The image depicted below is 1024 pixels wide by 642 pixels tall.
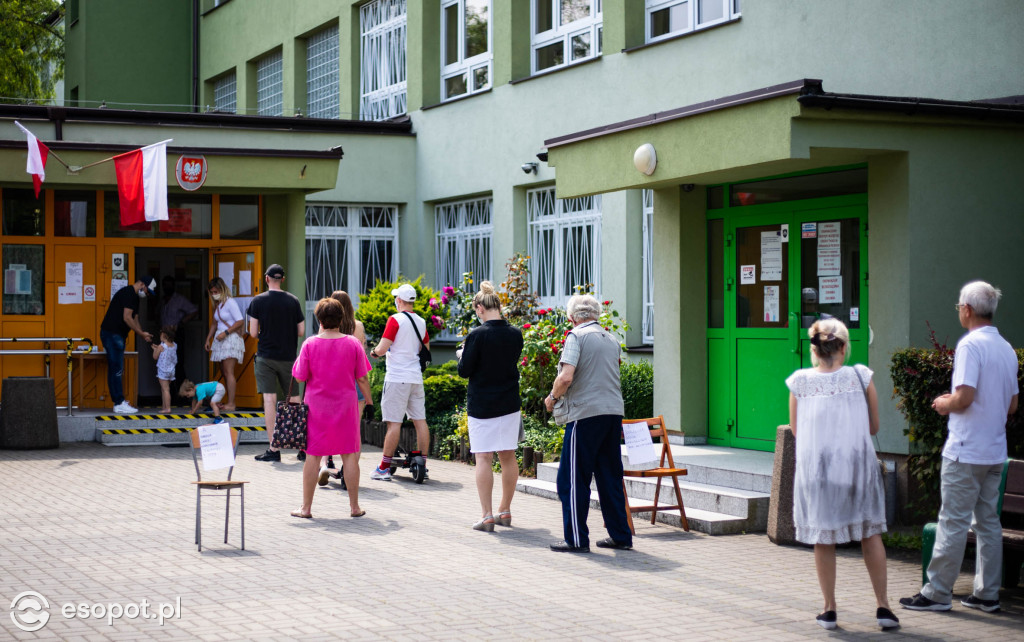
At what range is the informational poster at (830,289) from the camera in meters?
10.7

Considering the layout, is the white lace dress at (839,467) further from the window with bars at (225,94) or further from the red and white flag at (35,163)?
the window with bars at (225,94)

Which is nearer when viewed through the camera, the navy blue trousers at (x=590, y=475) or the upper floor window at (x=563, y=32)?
the navy blue trousers at (x=590, y=475)

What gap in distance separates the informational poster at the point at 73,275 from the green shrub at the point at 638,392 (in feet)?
26.3

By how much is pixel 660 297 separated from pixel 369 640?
279 inches

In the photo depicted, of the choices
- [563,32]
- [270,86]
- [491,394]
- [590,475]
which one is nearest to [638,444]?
[590,475]

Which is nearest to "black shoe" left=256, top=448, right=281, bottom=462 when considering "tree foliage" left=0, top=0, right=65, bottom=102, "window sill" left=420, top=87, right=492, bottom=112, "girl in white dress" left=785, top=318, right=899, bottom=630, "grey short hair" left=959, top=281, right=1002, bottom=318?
"window sill" left=420, top=87, right=492, bottom=112

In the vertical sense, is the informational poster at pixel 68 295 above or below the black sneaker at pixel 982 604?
above

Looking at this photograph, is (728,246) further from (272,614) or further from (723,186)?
(272,614)

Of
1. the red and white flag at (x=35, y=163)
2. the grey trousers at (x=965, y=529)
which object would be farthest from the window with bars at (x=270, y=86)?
the grey trousers at (x=965, y=529)

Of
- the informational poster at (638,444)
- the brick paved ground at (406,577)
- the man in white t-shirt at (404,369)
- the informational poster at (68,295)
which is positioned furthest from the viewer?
the informational poster at (68,295)

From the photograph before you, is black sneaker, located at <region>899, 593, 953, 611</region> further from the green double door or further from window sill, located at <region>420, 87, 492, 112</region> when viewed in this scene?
window sill, located at <region>420, 87, 492, 112</region>

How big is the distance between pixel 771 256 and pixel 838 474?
520 centimetres

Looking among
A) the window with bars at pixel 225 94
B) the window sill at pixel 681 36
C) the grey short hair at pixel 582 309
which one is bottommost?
the grey short hair at pixel 582 309

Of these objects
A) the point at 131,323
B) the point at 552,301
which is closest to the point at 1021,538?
the point at 552,301
